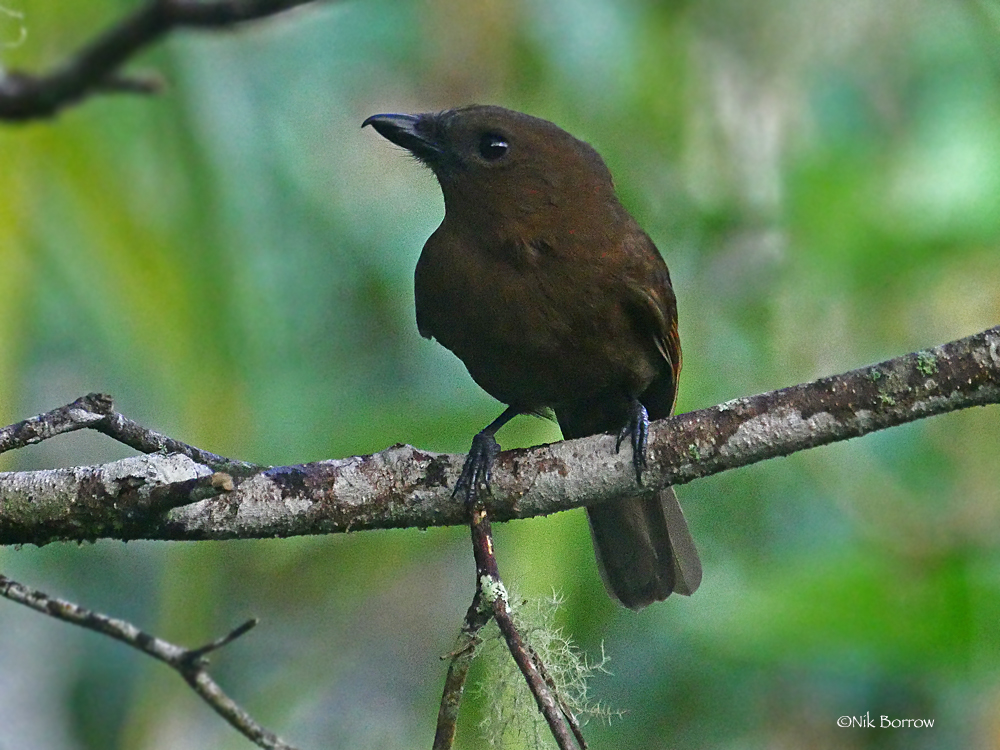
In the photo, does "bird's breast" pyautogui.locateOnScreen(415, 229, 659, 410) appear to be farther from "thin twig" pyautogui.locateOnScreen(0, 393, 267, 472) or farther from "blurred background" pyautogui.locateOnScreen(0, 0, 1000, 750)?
"thin twig" pyautogui.locateOnScreen(0, 393, 267, 472)

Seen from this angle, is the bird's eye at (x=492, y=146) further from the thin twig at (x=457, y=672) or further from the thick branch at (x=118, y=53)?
the thin twig at (x=457, y=672)

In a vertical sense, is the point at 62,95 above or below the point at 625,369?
below

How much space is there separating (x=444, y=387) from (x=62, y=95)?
2.20 meters

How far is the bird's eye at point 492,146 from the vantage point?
3395 mm

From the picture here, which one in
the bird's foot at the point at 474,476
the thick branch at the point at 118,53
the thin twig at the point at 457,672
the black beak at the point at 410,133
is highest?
the black beak at the point at 410,133

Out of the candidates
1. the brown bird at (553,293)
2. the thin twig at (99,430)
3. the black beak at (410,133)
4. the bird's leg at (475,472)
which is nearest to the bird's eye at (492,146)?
the brown bird at (553,293)

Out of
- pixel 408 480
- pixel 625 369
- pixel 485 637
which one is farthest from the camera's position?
pixel 625 369

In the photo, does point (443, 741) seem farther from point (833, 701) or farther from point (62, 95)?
point (833, 701)

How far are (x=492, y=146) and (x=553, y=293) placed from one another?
0.51 m

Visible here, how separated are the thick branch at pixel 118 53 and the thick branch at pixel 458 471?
658 mm

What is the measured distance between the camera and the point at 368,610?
5.04m

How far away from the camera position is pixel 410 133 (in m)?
3.44

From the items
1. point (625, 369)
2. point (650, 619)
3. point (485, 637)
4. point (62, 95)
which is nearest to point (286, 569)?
point (650, 619)

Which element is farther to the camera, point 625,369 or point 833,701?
point 833,701
